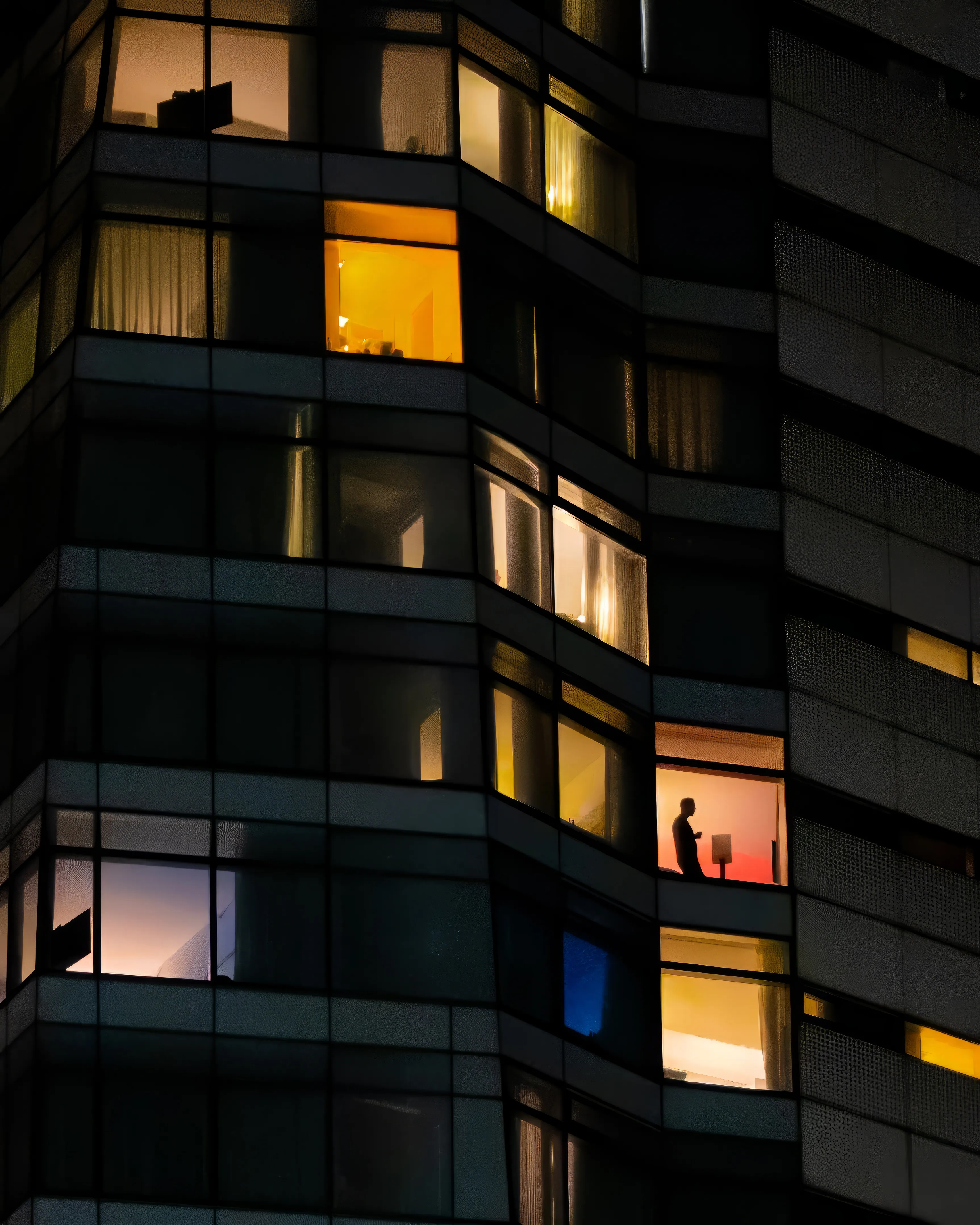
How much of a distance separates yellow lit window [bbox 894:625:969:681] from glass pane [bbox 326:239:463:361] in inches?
405

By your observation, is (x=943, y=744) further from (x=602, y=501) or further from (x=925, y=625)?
(x=602, y=501)

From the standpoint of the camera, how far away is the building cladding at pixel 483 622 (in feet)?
146

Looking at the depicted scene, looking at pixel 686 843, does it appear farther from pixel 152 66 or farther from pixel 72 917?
pixel 152 66

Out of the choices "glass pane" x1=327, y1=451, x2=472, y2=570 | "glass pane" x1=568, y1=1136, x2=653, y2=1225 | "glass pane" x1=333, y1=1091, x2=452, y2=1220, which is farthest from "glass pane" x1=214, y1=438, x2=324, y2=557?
"glass pane" x1=568, y1=1136, x2=653, y2=1225

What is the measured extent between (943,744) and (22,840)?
55.4 ft

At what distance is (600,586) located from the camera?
50.3m

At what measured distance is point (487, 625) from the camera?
47219 millimetres

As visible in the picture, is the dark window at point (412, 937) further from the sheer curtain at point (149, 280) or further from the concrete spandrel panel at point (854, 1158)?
the sheer curtain at point (149, 280)

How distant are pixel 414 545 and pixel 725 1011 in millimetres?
9430

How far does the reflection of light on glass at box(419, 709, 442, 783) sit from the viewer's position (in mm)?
46188

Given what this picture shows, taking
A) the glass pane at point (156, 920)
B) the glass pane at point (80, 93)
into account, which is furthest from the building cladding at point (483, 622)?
the glass pane at point (80, 93)

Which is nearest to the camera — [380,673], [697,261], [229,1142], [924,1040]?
[229,1142]

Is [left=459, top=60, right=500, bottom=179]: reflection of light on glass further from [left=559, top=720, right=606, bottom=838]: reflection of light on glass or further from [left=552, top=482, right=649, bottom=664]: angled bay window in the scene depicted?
[left=559, top=720, right=606, bottom=838]: reflection of light on glass

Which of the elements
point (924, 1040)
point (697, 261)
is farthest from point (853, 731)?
point (697, 261)
